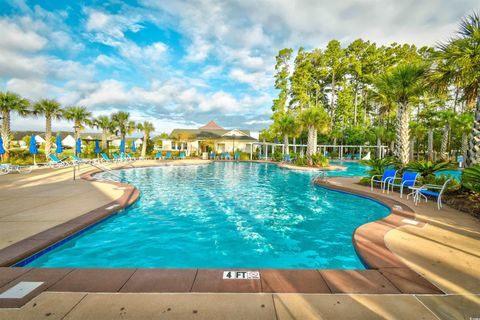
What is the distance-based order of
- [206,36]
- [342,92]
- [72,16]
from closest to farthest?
[72,16]
[206,36]
[342,92]

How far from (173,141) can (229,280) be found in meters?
40.0

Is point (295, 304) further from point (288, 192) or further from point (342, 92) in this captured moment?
point (342, 92)

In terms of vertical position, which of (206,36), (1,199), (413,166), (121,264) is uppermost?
(206,36)

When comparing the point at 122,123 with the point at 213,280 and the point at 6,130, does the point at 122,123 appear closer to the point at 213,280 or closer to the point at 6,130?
the point at 6,130

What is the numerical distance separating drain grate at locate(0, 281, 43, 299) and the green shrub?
1012cm

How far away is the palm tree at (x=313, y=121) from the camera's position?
20156 mm

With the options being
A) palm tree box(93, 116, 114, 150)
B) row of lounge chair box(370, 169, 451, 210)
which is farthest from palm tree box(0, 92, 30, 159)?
row of lounge chair box(370, 169, 451, 210)

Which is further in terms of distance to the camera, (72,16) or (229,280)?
(72,16)

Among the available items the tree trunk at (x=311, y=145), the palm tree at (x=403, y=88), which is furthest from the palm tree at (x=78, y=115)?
the palm tree at (x=403, y=88)

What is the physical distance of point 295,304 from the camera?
2271 millimetres

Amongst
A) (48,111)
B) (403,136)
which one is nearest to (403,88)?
(403,136)

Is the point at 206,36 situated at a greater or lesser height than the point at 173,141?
greater

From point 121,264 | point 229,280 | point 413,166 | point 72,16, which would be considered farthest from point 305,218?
point 72,16

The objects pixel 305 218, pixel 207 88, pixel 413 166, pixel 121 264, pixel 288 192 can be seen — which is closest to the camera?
pixel 121 264
